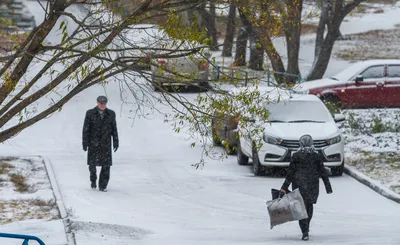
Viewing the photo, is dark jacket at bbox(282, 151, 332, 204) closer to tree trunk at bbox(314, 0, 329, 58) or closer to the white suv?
the white suv

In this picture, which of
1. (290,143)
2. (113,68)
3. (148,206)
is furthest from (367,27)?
(113,68)

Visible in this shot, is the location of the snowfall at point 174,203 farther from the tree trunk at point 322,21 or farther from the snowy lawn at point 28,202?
the tree trunk at point 322,21

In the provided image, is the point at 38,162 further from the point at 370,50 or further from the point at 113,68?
the point at 370,50

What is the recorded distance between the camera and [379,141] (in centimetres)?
2153

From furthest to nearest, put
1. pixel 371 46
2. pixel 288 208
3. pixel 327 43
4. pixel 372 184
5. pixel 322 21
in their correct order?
1. pixel 371 46
2. pixel 322 21
3. pixel 327 43
4. pixel 372 184
5. pixel 288 208

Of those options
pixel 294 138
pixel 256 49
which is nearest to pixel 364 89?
pixel 294 138

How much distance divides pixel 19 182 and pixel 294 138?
541cm

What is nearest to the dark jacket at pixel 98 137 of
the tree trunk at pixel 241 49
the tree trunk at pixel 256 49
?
the tree trunk at pixel 256 49

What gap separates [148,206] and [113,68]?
17.3 feet

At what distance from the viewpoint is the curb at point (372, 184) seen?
1636 cm

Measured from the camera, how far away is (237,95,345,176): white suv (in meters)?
18.3

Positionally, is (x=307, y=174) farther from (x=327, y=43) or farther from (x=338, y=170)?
(x=327, y=43)

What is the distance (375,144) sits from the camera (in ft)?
70.1

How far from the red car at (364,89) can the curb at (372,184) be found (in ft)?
23.1
